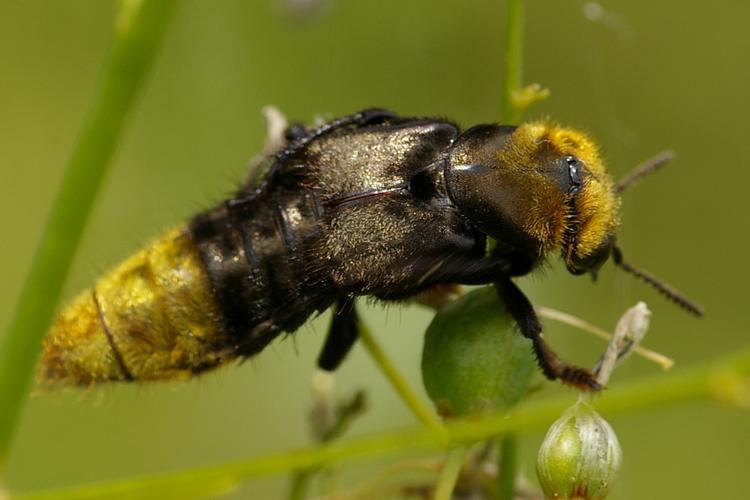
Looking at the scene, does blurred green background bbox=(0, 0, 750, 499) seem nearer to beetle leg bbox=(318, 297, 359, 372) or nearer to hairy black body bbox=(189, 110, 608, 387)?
beetle leg bbox=(318, 297, 359, 372)

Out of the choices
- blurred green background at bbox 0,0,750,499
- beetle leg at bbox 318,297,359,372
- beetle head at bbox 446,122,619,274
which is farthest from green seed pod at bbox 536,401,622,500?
blurred green background at bbox 0,0,750,499

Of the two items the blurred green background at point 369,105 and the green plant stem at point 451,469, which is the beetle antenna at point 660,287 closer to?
the green plant stem at point 451,469

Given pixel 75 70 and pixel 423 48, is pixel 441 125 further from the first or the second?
pixel 75 70

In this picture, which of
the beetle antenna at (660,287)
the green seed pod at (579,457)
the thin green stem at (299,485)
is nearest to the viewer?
the green seed pod at (579,457)

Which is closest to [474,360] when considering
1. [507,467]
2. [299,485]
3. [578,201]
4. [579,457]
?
[507,467]

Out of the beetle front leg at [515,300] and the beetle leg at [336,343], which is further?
the beetle leg at [336,343]

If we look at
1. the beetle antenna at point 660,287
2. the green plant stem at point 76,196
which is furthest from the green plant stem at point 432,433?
the beetle antenna at point 660,287

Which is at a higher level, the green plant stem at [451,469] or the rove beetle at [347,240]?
the rove beetle at [347,240]
